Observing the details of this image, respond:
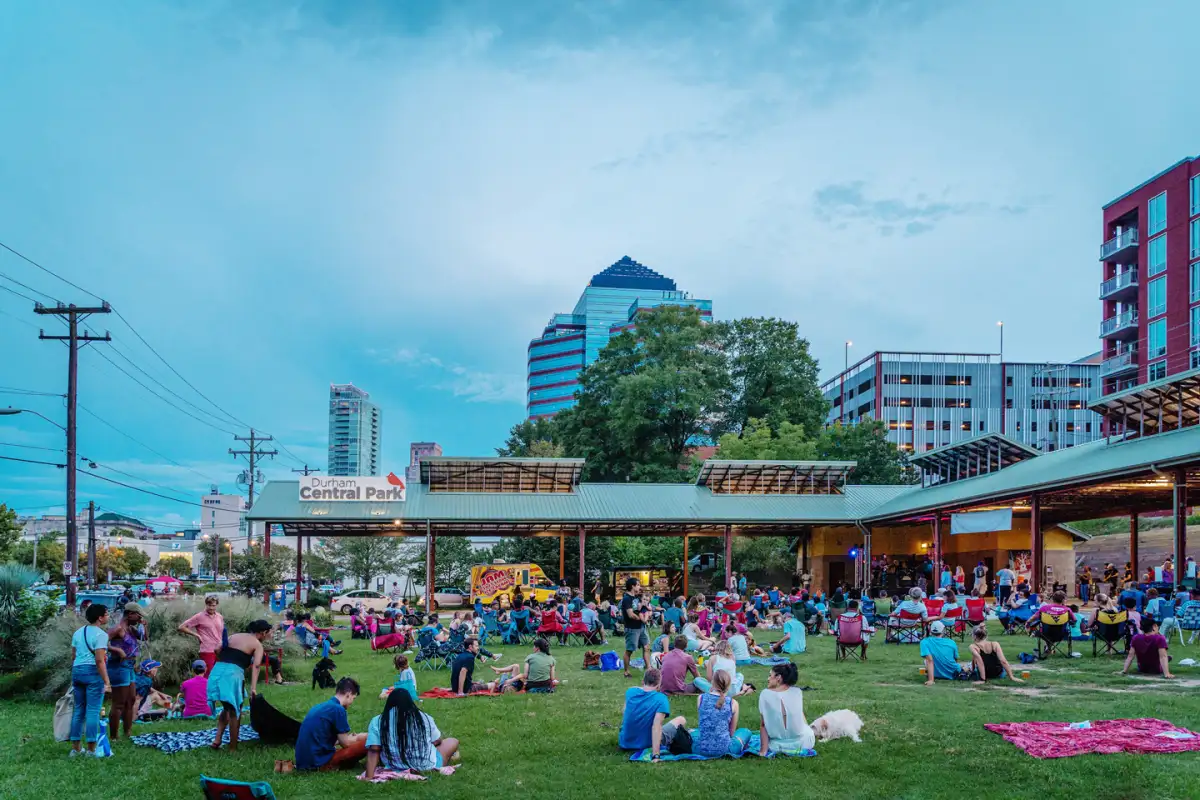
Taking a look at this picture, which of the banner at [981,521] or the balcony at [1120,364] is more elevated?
the balcony at [1120,364]

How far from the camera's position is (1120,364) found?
188 feet

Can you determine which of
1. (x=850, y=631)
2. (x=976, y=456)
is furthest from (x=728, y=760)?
(x=976, y=456)

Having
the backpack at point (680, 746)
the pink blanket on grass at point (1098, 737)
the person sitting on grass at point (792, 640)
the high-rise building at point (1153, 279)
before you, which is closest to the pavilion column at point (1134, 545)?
the person sitting on grass at point (792, 640)

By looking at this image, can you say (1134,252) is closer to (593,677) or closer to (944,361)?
(944,361)

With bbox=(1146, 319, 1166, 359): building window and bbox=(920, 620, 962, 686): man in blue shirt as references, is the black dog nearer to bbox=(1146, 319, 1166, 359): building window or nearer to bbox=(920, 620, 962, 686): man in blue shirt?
bbox=(920, 620, 962, 686): man in blue shirt

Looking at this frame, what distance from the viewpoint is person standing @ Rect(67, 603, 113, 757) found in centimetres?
904

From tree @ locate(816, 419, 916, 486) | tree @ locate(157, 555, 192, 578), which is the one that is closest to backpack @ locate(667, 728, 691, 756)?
tree @ locate(816, 419, 916, 486)

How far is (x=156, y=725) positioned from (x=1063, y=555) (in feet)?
104

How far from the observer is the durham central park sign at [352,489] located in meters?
33.4

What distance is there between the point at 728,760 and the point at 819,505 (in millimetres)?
28515

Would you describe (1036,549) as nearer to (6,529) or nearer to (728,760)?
(728,760)

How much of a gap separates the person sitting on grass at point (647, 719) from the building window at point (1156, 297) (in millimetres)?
55177

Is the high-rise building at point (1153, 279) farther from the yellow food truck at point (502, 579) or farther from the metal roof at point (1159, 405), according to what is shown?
the yellow food truck at point (502, 579)

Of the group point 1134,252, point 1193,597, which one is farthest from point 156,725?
point 1134,252
